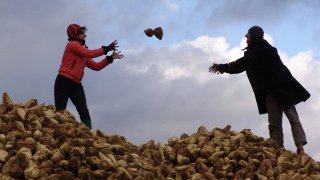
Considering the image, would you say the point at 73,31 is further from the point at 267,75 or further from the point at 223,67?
the point at 267,75

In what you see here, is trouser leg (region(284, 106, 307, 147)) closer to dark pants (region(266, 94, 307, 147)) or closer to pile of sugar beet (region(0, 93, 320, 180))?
dark pants (region(266, 94, 307, 147))


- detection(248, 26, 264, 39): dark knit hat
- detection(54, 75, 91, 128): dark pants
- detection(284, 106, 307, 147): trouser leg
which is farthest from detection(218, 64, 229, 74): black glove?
detection(54, 75, 91, 128): dark pants

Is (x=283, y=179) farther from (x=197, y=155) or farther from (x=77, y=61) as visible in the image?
(x=77, y=61)

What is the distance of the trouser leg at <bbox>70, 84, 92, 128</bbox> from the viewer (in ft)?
27.9

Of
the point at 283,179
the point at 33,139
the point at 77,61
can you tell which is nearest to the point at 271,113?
the point at 283,179

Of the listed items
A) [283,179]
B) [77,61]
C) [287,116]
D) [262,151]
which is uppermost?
[77,61]

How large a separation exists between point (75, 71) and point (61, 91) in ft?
1.05

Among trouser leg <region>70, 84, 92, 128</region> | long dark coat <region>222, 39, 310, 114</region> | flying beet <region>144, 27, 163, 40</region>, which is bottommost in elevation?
trouser leg <region>70, 84, 92, 128</region>

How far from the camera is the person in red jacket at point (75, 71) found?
839 cm

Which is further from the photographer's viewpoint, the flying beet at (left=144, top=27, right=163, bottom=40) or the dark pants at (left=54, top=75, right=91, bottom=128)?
the flying beet at (left=144, top=27, right=163, bottom=40)

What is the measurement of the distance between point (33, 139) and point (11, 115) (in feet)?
2.42

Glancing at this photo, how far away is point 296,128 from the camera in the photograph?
8.45m

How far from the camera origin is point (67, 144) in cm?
662

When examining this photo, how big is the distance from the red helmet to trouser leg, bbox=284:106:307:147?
2.96m
